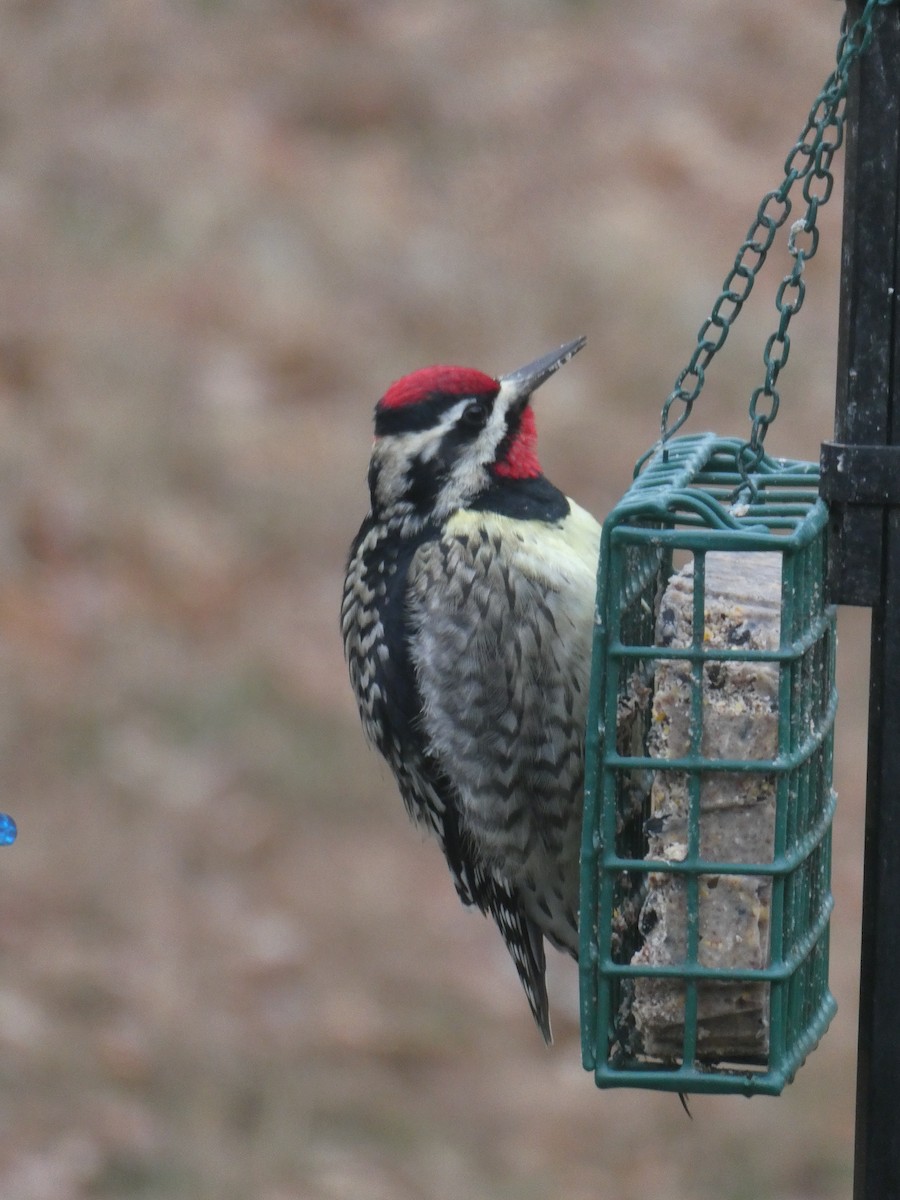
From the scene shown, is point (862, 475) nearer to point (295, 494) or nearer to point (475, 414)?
point (475, 414)

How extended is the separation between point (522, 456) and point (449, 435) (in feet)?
0.51

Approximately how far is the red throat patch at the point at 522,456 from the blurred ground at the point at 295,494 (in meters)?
2.40

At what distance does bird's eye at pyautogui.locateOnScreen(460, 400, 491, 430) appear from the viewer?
3346mm

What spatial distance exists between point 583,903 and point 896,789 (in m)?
0.46

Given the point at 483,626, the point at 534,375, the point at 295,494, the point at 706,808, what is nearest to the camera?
the point at 706,808

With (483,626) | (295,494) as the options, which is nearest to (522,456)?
(483,626)

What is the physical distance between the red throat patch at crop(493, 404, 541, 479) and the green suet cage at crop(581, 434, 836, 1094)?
1.90 ft

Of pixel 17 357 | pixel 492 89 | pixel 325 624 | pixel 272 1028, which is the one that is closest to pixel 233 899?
pixel 272 1028

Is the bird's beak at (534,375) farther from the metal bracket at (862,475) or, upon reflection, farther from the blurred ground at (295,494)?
the blurred ground at (295,494)

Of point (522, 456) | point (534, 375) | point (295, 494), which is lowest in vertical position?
point (522, 456)

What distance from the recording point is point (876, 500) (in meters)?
2.55

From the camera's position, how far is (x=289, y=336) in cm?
800

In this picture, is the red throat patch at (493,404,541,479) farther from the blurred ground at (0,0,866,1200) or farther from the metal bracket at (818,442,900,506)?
the blurred ground at (0,0,866,1200)

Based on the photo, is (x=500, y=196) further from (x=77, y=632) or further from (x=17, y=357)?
(x=77, y=632)
